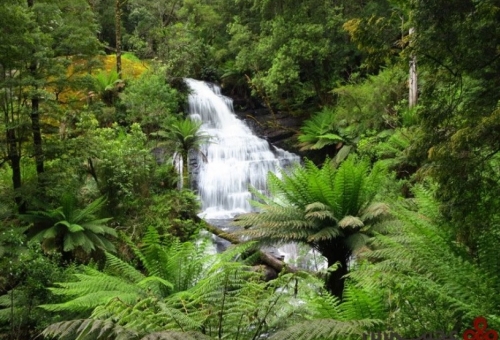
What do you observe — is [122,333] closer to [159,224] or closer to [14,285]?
[14,285]

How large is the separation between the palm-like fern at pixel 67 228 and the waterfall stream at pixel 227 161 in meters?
3.21

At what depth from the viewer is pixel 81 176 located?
672cm

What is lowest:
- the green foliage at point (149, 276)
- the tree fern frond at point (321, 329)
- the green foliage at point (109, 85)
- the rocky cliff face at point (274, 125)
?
the green foliage at point (149, 276)

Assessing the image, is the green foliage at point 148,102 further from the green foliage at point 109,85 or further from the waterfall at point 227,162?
the waterfall at point 227,162

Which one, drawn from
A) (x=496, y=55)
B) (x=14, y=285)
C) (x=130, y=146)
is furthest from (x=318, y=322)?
(x=130, y=146)

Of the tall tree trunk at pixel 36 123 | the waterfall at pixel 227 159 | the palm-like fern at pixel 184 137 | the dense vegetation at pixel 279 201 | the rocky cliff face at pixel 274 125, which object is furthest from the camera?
the rocky cliff face at pixel 274 125

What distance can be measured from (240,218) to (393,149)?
4372mm

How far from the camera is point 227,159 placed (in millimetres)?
11852

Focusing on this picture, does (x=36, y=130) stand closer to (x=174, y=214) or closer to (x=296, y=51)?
(x=174, y=214)

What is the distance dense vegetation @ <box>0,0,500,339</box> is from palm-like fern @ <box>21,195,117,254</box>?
3 centimetres

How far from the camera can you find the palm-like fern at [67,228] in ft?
17.7

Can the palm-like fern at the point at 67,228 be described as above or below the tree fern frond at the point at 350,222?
below

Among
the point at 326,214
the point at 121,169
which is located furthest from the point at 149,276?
the point at 121,169

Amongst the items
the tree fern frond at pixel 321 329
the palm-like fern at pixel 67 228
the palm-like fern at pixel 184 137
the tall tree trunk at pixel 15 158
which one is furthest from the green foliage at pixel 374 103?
the tree fern frond at pixel 321 329
